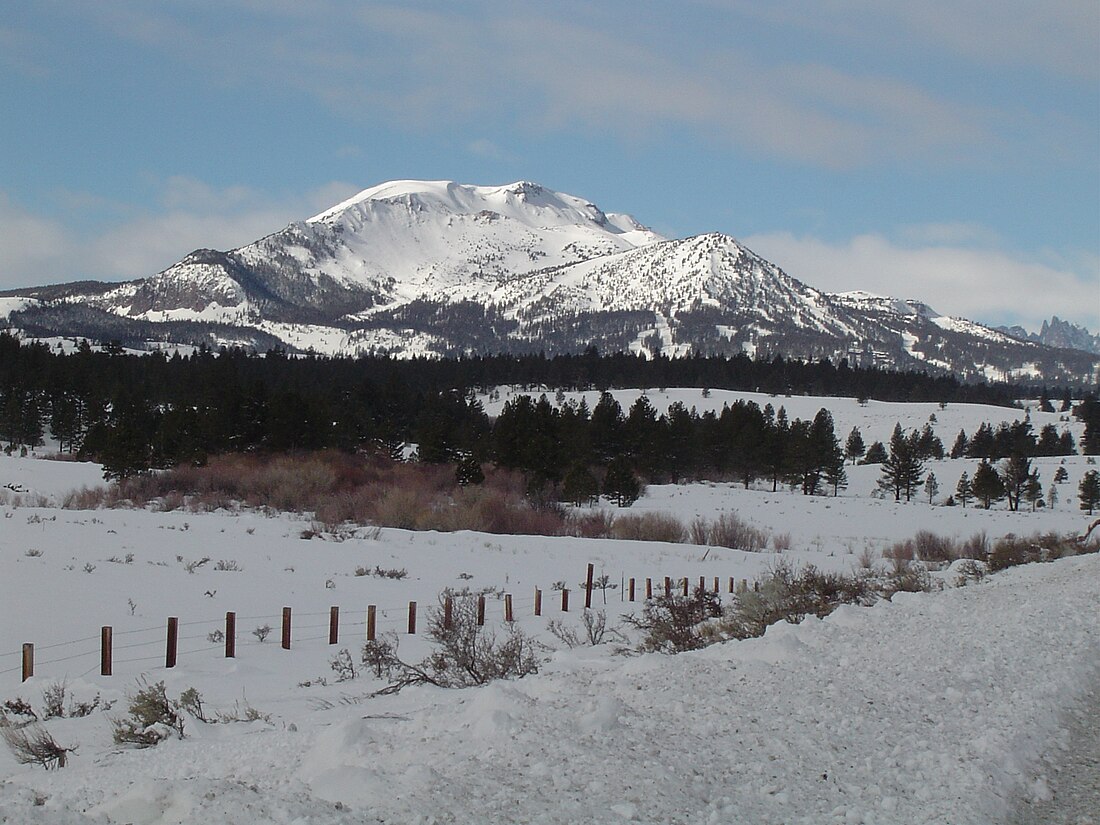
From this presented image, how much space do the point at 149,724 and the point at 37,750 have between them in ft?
2.95

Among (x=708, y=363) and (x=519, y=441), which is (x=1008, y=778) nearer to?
(x=519, y=441)

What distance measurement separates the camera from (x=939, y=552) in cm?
3362

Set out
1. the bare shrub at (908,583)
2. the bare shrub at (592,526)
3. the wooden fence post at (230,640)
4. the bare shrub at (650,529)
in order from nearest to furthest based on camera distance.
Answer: the wooden fence post at (230,640) → the bare shrub at (908,583) → the bare shrub at (650,529) → the bare shrub at (592,526)

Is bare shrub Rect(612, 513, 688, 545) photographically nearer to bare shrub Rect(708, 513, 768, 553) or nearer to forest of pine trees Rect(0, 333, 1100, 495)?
bare shrub Rect(708, 513, 768, 553)

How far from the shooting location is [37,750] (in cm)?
690

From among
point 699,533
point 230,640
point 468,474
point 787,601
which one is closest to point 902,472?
point 468,474

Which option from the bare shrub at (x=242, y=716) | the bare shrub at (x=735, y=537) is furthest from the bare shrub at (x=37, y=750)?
the bare shrub at (x=735, y=537)

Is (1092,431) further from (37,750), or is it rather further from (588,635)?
(37,750)

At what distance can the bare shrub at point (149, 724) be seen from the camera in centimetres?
732

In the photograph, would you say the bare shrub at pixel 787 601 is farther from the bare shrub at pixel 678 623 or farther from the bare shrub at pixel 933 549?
the bare shrub at pixel 933 549

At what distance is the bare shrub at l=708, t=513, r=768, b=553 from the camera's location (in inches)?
1453

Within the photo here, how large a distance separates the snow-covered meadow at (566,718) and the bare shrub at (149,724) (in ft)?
0.57

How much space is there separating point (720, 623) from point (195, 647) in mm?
8200

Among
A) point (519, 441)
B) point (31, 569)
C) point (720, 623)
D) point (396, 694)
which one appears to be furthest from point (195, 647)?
point (519, 441)
